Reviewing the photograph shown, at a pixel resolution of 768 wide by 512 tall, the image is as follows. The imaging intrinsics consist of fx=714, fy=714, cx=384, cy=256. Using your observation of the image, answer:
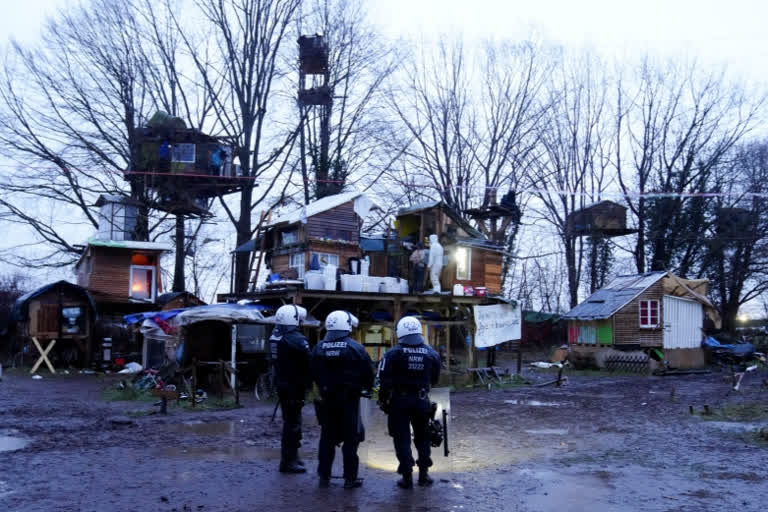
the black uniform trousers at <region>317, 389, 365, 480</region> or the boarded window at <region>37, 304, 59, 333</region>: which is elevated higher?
the boarded window at <region>37, 304, 59, 333</region>

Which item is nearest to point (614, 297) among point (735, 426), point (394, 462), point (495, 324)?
point (495, 324)

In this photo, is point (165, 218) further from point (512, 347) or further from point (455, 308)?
point (512, 347)

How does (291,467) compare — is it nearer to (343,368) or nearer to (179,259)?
(343,368)

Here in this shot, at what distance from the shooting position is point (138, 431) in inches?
487

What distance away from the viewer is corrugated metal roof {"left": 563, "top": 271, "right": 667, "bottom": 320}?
3114cm

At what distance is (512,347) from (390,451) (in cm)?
3250

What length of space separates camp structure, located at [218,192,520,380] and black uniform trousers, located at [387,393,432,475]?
43.9 ft

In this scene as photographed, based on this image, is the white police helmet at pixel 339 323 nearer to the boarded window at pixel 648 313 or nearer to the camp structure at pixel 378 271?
the camp structure at pixel 378 271

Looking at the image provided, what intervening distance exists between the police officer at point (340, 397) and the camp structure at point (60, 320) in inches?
878

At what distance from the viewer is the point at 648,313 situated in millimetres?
31062

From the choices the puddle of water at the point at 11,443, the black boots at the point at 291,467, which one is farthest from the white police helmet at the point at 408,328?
the puddle of water at the point at 11,443

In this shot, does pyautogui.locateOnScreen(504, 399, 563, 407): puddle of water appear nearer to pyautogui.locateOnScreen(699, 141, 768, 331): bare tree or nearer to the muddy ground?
the muddy ground

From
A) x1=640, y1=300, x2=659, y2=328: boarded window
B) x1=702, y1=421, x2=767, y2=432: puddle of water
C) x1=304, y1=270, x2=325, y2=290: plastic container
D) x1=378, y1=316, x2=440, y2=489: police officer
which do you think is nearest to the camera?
x1=378, y1=316, x2=440, y2=489: police officer

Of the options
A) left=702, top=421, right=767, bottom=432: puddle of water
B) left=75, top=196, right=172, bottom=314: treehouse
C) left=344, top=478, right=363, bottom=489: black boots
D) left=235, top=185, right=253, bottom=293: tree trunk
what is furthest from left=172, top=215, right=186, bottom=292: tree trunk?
left=344, top=478, right=363, bottom=489: black boots
